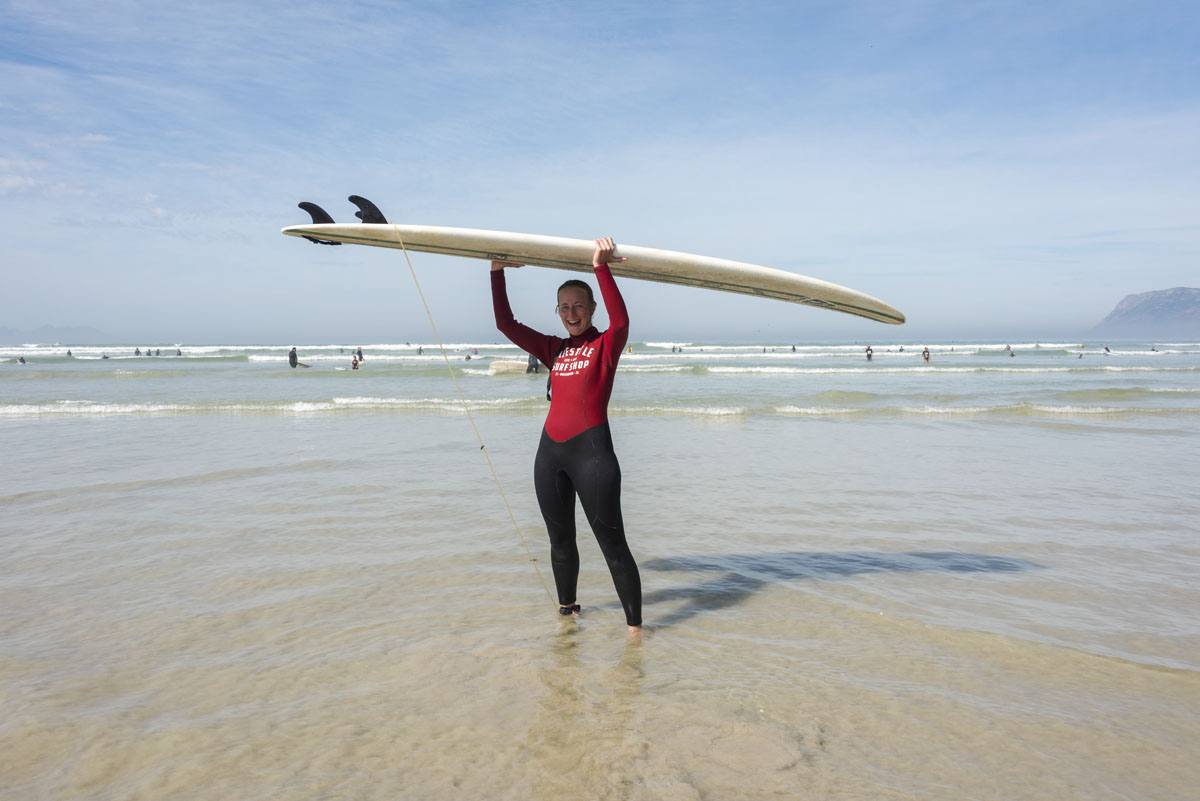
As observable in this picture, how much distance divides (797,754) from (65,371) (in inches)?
1565

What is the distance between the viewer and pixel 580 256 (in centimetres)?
411

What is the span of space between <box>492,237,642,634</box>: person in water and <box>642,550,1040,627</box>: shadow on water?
2.58 feet

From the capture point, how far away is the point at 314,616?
13.4ft

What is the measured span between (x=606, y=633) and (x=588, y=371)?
136cm

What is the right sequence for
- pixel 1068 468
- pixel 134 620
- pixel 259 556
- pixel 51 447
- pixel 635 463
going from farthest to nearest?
pixel 51 447, pixel 635 463, pixel 1068 468, pixel 259 556, pixel 134 620

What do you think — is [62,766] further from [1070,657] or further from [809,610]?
[1070,657]

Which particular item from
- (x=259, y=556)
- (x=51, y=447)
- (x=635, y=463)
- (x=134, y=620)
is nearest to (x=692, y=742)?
(x=134, y=620)

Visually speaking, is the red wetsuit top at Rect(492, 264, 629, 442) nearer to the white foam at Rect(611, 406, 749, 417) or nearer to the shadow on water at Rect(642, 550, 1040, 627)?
the shadow on water at Rect(642, 550, 1040, 627)

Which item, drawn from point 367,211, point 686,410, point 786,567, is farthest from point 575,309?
point 686,410

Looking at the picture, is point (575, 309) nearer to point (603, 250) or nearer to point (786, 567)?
point (603, 250)

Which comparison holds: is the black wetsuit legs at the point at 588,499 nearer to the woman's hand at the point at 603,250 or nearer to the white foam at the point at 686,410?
the woman's hand at the point at 603,250

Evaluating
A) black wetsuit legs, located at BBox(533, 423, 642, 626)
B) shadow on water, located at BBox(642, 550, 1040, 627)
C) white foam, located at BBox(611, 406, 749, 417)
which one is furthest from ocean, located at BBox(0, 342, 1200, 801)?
white foam, located at BBox(611, 406, 749, 417)

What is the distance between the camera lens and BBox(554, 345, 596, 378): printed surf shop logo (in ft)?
11.9

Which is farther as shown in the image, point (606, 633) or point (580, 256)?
point (580, 256)
